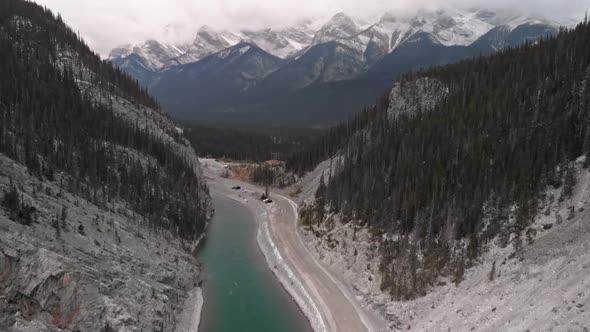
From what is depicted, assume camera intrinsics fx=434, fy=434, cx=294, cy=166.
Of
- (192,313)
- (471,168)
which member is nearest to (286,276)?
(192,313)

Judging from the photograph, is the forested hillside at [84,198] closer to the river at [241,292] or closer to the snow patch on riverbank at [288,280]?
the river at [241,292]

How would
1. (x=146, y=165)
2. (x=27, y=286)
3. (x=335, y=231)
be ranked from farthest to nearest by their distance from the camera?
(x=146, y=165)
(x=335, y=231)
(x=27, y=286)

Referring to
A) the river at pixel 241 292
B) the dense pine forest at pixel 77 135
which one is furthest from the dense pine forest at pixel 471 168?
the dense pine forest at pixel 77 135

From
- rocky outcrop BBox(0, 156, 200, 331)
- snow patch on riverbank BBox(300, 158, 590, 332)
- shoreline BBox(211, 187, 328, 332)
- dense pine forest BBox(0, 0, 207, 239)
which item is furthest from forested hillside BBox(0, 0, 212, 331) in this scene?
snow patch on riverbank BBox(300, 158, 590, 332)

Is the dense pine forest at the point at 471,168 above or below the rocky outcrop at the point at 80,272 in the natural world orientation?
above

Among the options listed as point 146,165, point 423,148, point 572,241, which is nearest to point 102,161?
point 146,165

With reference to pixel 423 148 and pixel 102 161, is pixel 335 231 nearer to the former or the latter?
pixel 423 148
